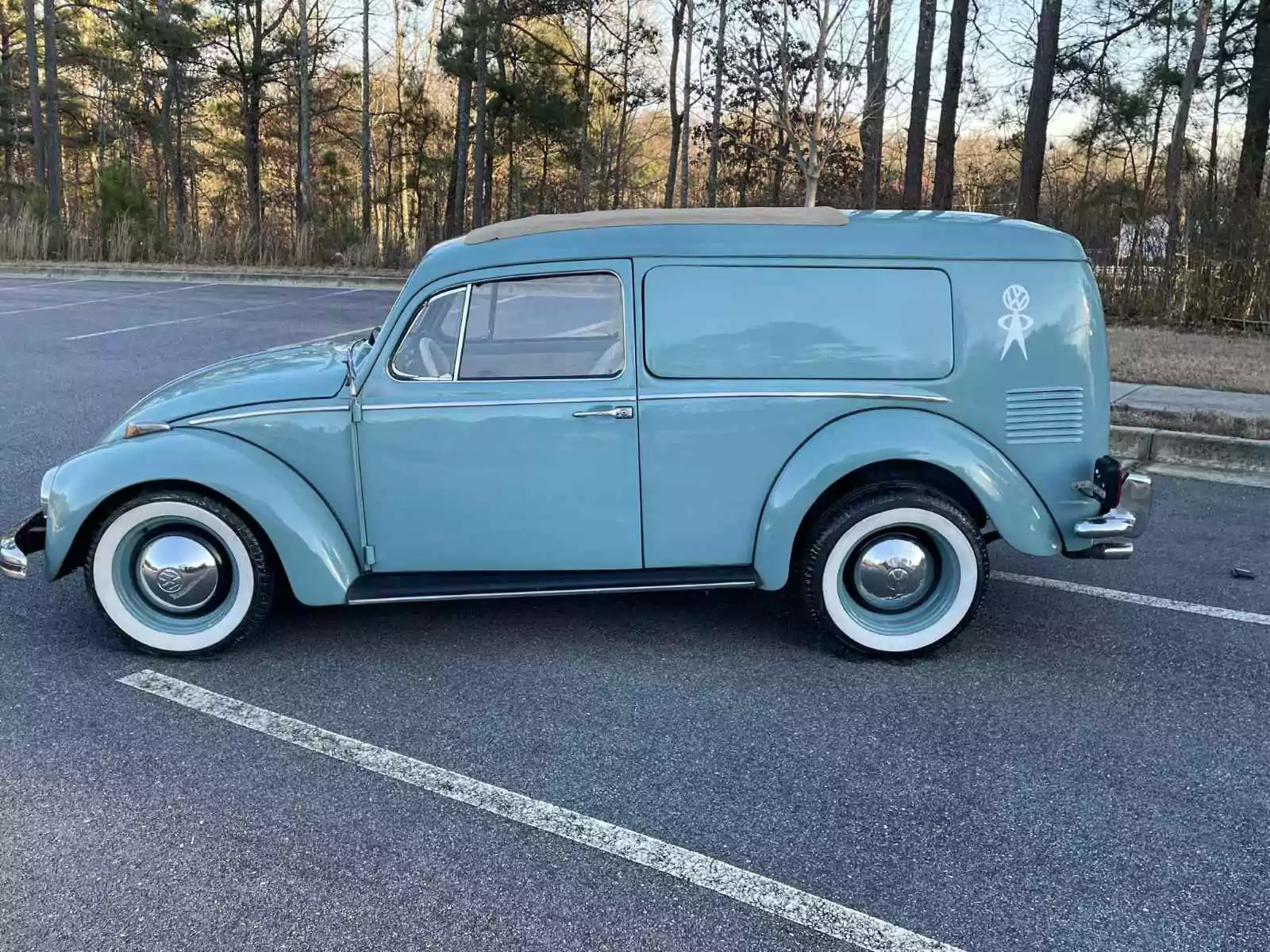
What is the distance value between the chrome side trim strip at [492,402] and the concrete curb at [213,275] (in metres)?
17.5

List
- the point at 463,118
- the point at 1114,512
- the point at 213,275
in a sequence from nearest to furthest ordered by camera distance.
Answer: the point at 1114,512
the point at 213,275
the point at 463,118

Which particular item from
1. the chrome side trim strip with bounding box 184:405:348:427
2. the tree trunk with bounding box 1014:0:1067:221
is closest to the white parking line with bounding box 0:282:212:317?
the chrome side trim strip with bounding box 184:405:348:427

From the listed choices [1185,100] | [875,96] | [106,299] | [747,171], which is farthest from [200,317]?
[747,171]

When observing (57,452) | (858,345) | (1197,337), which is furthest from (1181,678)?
(1197,337)

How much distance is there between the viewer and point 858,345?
422 centimetres

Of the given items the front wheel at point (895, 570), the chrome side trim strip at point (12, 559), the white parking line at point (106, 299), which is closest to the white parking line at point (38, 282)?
the white parking line at point (106, 299)

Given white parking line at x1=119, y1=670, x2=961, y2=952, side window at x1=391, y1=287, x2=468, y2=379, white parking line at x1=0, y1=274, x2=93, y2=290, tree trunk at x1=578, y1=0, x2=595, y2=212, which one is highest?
tree trunk at x1=578, y1=0, x2=595, y2=212

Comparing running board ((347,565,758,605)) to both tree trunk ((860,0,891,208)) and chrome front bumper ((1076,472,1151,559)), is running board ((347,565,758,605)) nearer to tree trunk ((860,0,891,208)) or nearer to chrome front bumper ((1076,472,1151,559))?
chrome front bumper ((1076,472,1151,559))

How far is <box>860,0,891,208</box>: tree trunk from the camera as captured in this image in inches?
612

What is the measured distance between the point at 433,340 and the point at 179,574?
1417 millimetres

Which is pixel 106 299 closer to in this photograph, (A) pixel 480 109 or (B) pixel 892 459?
(A) pixel 480 109

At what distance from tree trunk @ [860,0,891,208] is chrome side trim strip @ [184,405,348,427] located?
44.0 feet

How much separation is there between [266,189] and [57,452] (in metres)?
46.2

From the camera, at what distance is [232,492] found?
410 centimetres
